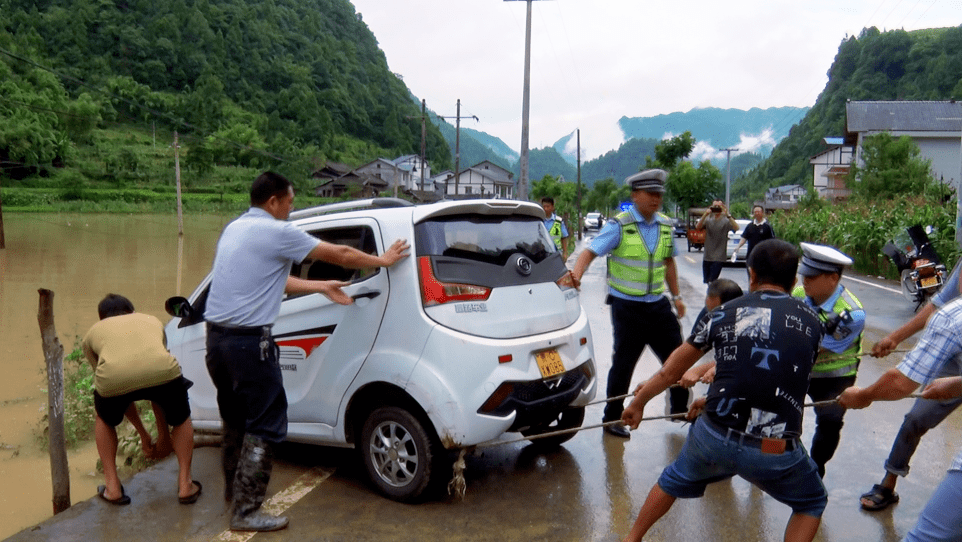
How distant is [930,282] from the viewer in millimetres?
12070

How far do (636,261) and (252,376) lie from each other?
2925 mm

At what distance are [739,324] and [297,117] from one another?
4342 inches

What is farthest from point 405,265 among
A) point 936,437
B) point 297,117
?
point 297,117

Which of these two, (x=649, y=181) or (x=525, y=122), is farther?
(x=525, y=122)

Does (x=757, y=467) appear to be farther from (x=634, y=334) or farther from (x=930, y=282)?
(x=930, y=282)

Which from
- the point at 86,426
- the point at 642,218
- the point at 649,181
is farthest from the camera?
the point at 86,426

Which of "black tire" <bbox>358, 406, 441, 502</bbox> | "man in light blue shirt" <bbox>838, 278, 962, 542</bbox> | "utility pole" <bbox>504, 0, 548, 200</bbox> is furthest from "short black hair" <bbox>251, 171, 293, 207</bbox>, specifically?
"utility pole" <bbox>504, 0, 548, 200</bbox>

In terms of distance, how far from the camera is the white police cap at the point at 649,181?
5504mm

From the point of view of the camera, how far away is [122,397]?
14.4 feet

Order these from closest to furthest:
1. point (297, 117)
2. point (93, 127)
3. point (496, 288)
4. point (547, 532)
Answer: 1. point (547, 532)
2. point (496, 288)
3. point (93, 127)
4. point (297, 117)

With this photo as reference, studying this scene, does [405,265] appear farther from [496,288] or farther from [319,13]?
[319,13]

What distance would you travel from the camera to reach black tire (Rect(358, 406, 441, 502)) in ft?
13.6

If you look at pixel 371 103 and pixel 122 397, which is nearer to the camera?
pixel 122 397

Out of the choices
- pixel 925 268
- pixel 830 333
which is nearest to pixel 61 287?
pixel 925 268
